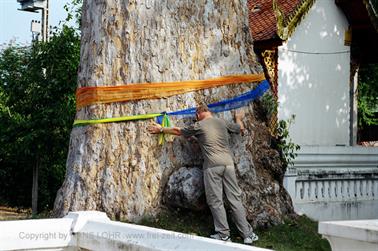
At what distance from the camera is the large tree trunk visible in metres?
6.12

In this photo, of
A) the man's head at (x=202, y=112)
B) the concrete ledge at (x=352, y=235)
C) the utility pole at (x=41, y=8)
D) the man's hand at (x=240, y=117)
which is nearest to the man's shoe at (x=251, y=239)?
the man's hand at (x=240, y=117)

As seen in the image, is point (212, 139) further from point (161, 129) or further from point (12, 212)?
point (12, 212)

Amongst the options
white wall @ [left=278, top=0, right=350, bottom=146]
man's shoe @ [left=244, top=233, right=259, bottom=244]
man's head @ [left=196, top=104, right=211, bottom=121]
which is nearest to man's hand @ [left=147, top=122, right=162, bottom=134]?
man's head @ [left=196, top=104, right=211, bottom=121]

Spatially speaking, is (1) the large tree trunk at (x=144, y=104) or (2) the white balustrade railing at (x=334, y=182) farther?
(2) the white balustrade railing at (x=334, y=182)

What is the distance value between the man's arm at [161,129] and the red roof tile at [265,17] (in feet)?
20.4

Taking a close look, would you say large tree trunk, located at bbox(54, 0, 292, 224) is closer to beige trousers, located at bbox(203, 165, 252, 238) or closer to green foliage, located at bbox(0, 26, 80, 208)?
beige trousers, located at bbox(203, 165, 252, 238)

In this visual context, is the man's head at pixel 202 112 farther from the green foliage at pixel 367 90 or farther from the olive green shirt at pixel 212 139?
the green foliage at pixel 367 90

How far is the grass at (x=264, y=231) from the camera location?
20.0 feet

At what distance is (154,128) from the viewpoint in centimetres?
620

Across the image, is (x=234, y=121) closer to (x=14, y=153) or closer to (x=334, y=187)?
(x=334, y=187)

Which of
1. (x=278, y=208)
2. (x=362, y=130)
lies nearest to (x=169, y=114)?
(x=278, y=208)

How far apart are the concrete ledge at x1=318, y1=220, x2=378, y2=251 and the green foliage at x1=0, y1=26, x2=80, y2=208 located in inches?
323

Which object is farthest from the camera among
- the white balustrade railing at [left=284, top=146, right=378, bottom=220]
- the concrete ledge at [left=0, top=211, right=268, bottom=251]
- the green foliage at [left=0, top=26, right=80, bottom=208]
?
the green foliage at [left=0, top=26, right=80, bottom=208]

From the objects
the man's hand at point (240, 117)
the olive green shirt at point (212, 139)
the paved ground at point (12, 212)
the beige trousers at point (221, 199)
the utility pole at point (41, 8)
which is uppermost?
the utility pole at point (41, 8)
